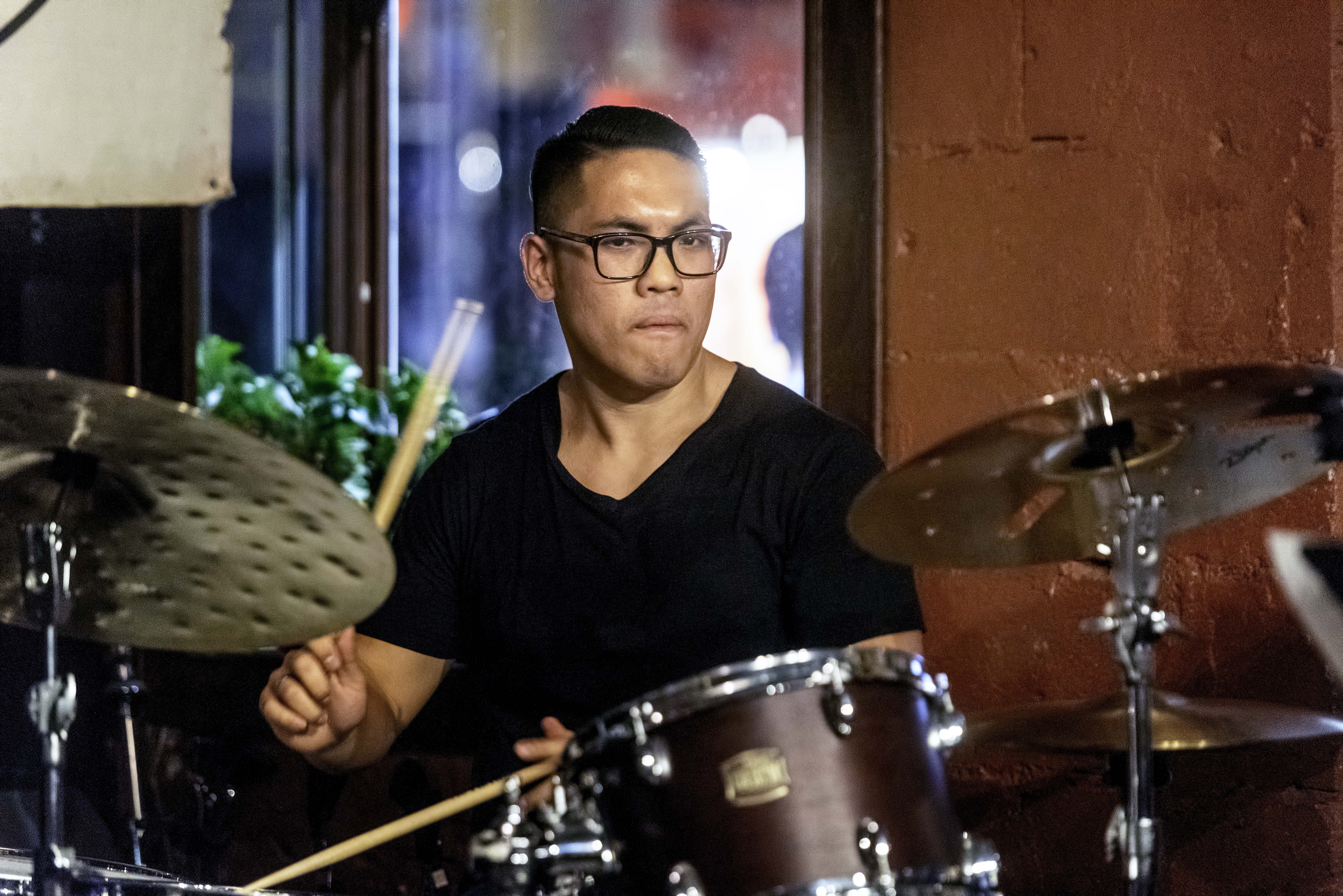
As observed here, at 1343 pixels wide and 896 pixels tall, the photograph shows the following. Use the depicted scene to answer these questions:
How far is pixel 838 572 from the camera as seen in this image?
1876mm

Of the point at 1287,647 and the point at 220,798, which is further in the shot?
the point at 220,798

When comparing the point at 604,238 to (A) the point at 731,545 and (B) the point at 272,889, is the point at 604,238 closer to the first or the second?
(A) the point at 731,545

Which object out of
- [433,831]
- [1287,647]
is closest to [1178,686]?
[1287,647]

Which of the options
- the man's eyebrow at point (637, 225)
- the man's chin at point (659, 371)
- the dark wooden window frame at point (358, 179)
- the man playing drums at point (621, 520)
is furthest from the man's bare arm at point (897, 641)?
the dark wooden window frame at point (358, 179)

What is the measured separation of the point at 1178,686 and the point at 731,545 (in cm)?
77

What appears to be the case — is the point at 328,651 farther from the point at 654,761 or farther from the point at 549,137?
the point at 549,137

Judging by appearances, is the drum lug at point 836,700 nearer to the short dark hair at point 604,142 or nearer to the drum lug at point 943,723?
the drum lug at point 943,723

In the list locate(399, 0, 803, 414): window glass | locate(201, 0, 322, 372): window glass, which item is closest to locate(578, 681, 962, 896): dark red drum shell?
locate(399, 0, 803, 414): window glass

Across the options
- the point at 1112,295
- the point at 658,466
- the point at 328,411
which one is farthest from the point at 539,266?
the point at 328,411

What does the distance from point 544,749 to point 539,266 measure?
2.61 ft

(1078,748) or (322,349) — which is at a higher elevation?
(322,349)

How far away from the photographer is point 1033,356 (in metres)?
2.17

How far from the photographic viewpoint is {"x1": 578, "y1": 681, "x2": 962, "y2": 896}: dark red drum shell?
1.36 m

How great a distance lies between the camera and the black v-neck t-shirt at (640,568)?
189 centimetres
